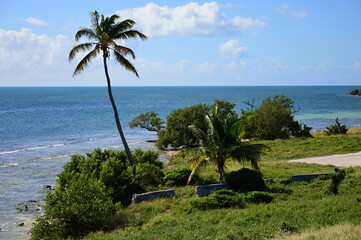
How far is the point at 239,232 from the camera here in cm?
1231

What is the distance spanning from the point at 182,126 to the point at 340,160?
20.2 metres

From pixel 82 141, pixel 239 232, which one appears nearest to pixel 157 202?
pixel 239 232

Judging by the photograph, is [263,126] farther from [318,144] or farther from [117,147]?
[117,147]

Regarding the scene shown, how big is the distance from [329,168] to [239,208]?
11850 mm

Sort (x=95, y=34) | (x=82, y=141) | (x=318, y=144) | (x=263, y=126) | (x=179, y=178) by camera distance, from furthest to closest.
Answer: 1. (x=82, y=141)
2. (x=263, y=126)
3. (x=318, y=144)
4. (x=95, y=34)
5. (x=179, y=178)

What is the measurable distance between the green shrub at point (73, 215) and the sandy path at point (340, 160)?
17646 mm

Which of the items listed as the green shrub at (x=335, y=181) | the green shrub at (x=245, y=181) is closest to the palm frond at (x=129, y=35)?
the green shrub at (x=245, y=181)

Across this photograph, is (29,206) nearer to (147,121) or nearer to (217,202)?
(217,202)

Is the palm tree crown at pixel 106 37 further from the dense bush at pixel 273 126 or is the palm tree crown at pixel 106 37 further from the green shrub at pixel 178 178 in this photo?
the dense bush at pixel 273 126

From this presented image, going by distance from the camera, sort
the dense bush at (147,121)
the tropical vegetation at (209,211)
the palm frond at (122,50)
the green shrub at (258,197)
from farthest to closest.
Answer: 1. the dense bush at (147,121)
2. the palm frond at (122,50)
3. the green shrub at (258,197)
4. the tropical vegetation at (209,211)

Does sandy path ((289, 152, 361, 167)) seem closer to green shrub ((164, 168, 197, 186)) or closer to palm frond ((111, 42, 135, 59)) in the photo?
green shrub ((164, 168, 197, 186))

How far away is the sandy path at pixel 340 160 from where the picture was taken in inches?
1085

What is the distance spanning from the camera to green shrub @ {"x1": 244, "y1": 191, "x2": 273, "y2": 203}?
675 inches

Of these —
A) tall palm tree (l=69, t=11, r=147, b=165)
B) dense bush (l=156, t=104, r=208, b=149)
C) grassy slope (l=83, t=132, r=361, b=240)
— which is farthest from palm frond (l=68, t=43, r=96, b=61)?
dense bush (l=156, t=104, r=208, b=149)
